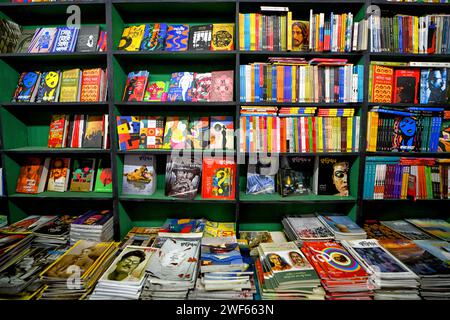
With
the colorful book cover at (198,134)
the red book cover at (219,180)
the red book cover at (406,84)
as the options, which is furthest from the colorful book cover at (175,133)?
Result: the red book cover at (406,84)

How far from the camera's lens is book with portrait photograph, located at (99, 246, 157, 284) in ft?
4.34

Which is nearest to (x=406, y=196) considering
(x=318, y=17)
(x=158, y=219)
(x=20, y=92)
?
(x=318, y=17)

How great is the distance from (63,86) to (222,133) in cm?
125

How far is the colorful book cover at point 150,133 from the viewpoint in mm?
1917

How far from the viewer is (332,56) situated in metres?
1.84

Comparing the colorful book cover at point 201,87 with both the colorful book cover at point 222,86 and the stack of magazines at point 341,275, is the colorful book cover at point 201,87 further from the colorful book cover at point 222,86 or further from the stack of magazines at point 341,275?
the stack of magazines at point 341,275

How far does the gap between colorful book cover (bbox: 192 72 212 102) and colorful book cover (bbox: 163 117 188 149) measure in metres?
0.20

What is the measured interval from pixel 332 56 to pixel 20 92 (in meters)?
2.33

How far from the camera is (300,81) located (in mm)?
1827

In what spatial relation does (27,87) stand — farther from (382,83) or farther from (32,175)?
(382,83)

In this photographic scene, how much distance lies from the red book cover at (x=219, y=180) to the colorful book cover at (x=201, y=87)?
51 cm

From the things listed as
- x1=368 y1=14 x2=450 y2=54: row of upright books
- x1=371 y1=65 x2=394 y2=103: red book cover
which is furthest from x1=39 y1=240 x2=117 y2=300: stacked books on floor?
x1=368 y1=14 x2=450 y2=54: row of upright books

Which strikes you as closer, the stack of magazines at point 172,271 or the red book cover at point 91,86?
the stack of magazines at point 172,271
